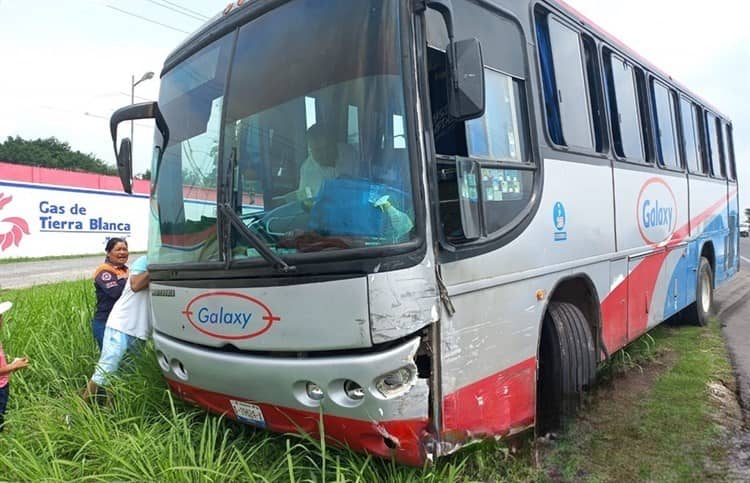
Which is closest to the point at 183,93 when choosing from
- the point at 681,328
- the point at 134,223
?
the point at 681,328

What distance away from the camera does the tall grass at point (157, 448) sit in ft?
9.65

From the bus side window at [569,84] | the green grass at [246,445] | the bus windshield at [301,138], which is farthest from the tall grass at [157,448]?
the bus side window at [569,84]

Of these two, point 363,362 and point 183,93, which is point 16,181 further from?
point 363,362

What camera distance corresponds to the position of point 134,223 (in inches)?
1013

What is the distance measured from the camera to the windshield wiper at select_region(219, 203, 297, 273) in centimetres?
263

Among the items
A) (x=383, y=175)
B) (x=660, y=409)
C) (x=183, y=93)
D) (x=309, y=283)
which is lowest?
(x=660, y=409)

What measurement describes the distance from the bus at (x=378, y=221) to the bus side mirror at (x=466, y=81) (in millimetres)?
10

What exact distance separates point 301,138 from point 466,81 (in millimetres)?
911

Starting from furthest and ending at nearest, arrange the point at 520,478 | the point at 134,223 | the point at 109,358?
the point at 134,223, the point at 109,358, the point at 520,478

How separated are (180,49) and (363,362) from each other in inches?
104

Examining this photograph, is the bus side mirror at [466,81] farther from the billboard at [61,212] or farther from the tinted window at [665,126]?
the billboard at [61,212]

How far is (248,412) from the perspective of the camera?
3.09 m

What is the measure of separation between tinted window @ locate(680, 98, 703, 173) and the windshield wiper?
560cm

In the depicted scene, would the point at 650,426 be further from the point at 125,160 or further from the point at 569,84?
the point at 125,160
